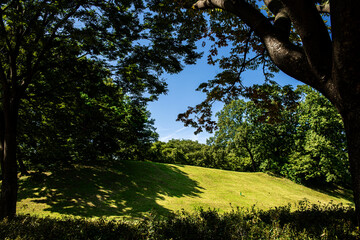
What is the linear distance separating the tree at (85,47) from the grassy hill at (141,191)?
5.05 meters

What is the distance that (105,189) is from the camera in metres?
13.8

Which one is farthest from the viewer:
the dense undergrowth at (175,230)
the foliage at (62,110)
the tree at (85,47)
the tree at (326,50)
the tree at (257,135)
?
the tree at (257,135)

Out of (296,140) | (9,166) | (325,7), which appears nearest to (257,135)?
(296,140)

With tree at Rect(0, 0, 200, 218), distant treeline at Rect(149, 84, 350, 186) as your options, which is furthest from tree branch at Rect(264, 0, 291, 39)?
distant treeline at Rect(149, 84, 350, 186)

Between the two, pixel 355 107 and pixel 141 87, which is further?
pixel 141 87

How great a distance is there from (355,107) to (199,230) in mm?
4354

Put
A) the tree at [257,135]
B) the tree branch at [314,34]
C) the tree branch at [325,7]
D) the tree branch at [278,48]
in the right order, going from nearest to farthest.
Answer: the tree branch at [314,34]
the tree branch at [278,48]
the tree branch at [325,7]
the tree at [257,135]

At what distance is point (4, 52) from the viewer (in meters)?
7.64

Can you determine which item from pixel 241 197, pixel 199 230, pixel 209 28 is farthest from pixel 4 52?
pixel 241 197

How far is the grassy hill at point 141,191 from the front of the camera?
34.7 feet

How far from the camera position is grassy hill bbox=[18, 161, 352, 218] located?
10.6m

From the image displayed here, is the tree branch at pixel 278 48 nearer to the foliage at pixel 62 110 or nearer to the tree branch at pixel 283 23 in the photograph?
the tree branch at pixel 283 23

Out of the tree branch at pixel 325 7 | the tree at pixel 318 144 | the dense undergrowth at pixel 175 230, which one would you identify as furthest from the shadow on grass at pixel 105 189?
the tree at pixel 318 144

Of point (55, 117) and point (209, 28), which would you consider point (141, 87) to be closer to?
point (209, 28)
